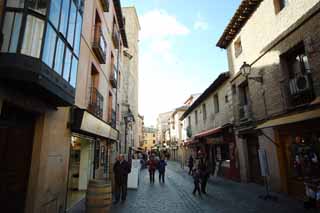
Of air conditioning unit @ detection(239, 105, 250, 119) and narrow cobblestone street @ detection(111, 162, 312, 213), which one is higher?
air conditioning unit @ detection(239, 105, 250, 119)

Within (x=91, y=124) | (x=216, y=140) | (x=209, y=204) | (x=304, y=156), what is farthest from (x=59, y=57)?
(x=216, y=140)

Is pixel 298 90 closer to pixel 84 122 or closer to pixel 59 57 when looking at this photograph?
pixel 84 122

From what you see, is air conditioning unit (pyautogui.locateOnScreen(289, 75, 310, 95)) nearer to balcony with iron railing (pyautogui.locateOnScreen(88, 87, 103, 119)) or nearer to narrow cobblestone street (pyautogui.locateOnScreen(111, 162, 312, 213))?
narrow cobblestone street (pyautogui.locateOnScreen(111, 162, 312, 213))

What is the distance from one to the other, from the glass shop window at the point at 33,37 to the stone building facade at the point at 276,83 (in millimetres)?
6367

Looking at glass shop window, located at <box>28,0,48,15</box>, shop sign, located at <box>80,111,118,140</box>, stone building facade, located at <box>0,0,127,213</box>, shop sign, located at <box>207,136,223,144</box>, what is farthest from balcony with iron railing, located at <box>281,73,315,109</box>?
glass shop window, located at <box>28,0,48,15</box>


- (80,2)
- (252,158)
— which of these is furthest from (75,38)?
(252,158)

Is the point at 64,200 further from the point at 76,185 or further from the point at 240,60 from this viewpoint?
the point at 240,60

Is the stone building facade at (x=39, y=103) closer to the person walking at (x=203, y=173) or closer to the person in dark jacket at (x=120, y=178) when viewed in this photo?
the person in dark jacket at (x=120, y=178)

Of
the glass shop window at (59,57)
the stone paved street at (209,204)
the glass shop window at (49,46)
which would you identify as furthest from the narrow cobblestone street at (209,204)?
the glass shop window at (49,46)

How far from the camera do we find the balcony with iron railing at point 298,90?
644cm

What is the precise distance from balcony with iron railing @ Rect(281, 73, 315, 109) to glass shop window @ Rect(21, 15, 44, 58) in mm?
7675

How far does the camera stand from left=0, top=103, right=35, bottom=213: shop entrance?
375cm

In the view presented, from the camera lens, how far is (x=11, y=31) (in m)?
3.40

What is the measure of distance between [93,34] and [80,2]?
96.0 inches
